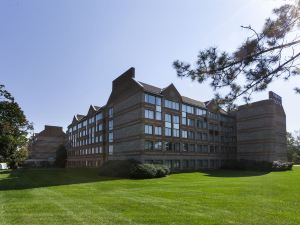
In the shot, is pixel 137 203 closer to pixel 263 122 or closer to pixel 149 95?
pixel 149 95

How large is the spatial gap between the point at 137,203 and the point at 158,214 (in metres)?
2.99

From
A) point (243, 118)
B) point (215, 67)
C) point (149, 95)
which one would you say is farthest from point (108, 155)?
point (215, 67)

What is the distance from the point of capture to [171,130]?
167 ft

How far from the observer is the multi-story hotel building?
154ft

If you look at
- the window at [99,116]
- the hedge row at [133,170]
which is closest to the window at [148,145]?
the hedge row at [133,170]

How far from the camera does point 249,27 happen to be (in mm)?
8570

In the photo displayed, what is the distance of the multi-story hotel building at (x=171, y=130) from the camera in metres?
46.9

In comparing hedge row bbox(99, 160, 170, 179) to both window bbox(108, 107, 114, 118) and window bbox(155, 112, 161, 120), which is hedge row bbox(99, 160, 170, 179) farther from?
window bbox(108, 107, 114, 118)

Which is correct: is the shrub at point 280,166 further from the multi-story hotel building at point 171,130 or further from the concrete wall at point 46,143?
the concrete wall at point 46,143

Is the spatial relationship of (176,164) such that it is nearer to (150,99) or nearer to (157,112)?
(157,112)

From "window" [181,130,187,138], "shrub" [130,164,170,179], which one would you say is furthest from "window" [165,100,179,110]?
"shrub" [130,164,170,179]

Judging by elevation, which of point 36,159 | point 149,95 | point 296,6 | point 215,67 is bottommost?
point 36,159

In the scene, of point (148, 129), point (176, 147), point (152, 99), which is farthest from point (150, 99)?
point (176, 147)

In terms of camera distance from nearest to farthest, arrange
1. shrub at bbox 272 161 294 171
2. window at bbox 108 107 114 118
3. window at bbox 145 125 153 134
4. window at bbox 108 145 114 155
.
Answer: window at bbox 145 125 153 134 < shrub at bbox 272 161 294 171 < window at bbox 108 145 114 155 < window at bbox 108 107 114 118
